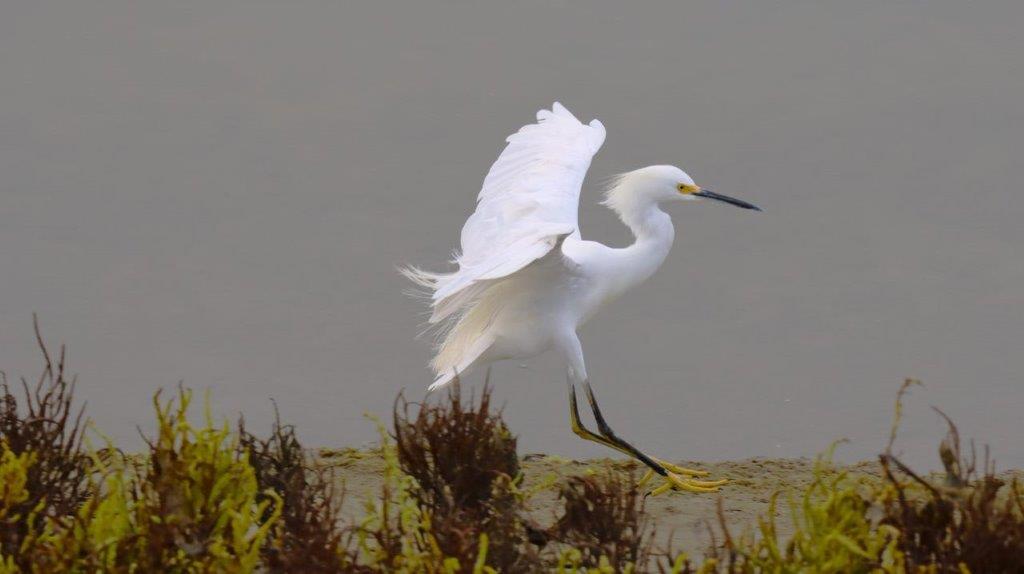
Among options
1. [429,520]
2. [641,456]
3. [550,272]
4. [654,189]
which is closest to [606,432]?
[641,456]

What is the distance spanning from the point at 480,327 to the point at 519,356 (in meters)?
0.17

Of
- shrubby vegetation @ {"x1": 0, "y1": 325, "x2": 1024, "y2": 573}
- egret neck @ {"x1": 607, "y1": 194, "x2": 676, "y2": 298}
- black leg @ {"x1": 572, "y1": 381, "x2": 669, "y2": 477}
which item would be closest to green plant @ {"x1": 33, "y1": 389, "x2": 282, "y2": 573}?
shrubby vegetation @ {"x1": 0, "y1": 325, "x2": 1024, "y2": 573}

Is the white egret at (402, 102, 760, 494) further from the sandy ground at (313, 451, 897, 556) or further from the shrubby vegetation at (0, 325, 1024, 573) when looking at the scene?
the shrubby vegetation at (0, 325, 1024, 573)

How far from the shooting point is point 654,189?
536 centimetres

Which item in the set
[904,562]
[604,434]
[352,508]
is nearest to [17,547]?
[352,508]

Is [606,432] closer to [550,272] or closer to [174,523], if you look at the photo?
[550,272]

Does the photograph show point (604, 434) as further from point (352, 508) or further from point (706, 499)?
point (352, 508)

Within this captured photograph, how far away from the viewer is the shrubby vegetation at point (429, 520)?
9.88 ft

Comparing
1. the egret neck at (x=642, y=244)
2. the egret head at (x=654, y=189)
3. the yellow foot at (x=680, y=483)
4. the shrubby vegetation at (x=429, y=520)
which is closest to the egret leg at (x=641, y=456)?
the yellow foot at (x=680, y=483)

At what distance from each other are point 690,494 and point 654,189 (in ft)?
3.73

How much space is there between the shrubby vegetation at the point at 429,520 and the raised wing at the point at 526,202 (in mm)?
598

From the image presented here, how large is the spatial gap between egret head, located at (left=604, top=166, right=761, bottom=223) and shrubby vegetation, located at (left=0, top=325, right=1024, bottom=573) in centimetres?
179

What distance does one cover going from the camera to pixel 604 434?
5.07 metres

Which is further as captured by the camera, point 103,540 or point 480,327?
point 480,327
